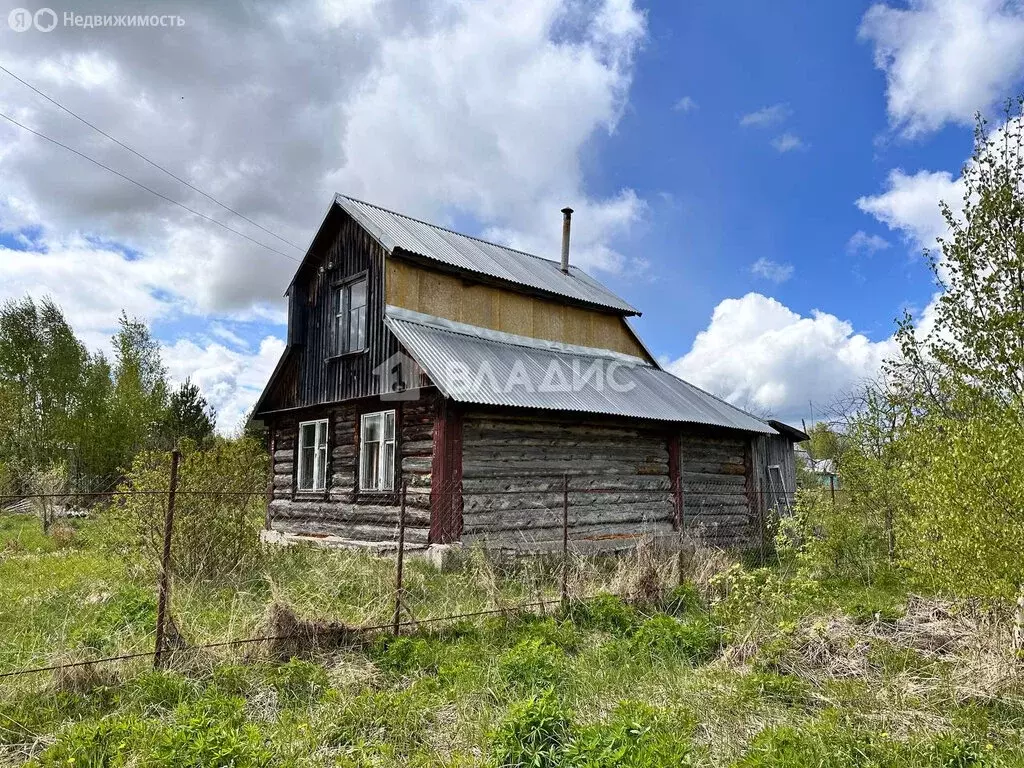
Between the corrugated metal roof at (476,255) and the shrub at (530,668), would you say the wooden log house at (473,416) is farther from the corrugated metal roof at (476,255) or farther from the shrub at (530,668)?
the shrub at (530,668)

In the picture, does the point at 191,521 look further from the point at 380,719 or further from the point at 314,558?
the point at 380,719

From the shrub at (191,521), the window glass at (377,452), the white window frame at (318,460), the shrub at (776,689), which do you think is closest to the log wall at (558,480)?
the window glass at (377,452)

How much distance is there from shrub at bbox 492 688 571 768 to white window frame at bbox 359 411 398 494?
8.83 m

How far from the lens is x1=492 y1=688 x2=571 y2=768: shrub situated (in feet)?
13.5

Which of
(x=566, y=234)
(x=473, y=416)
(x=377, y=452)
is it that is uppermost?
(x=566, y=234)

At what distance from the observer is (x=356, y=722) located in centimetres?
476

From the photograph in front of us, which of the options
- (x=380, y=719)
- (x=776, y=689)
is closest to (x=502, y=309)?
(x=776, y=689)

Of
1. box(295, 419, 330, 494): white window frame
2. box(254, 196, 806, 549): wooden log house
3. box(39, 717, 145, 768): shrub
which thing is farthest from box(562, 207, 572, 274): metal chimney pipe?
box(39, 717, 145, 768): shrub

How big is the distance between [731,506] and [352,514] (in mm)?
9572

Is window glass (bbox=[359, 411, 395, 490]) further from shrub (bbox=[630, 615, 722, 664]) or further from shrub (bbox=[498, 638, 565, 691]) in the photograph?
shrub (bbox=[498, 638, 565, 691])

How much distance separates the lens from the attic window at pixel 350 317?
1434 centimetres

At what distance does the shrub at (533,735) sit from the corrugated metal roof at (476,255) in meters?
10.8

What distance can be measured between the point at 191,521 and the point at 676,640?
6.44m

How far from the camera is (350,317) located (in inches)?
583
